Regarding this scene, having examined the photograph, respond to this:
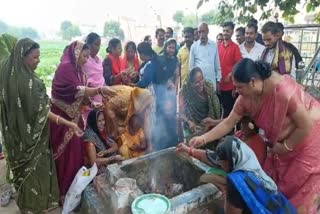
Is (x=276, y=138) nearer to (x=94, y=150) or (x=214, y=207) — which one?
(x=214, y=207)

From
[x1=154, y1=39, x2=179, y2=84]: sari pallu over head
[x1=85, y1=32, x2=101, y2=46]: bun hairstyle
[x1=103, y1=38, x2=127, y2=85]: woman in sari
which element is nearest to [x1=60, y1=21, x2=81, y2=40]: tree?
[x1=103, y1=38, x2=127, y2=85]: woman in sari

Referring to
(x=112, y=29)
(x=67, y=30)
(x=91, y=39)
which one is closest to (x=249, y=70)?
(x=91, y=39)

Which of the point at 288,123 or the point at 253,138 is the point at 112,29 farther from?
the point at 288,123

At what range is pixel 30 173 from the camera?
3053 mm

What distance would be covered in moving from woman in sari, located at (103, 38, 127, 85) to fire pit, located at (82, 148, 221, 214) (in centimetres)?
194

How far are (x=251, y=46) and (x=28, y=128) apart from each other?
3.83 meters

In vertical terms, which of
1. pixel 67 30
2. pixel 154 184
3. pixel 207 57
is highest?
pixel 67 30

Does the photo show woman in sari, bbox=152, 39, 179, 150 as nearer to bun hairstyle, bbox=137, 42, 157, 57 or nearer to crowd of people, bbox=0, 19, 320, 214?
crowd of people, bbox=0, 19, 320, 214

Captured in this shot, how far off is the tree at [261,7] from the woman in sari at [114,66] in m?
1.53

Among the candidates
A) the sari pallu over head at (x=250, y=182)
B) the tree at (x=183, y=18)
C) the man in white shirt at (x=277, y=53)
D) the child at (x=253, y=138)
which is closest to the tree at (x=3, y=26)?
the man in white shirt at (x=277, y=53)

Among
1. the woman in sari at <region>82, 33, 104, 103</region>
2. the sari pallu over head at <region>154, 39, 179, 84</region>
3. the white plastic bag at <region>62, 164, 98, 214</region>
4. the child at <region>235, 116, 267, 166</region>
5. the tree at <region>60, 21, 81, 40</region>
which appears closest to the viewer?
the child at <region>235, 116, 267, 166</region>

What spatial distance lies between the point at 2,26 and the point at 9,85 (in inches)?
608

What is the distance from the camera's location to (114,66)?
15.7ft

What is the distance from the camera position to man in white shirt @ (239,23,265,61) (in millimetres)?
4886
